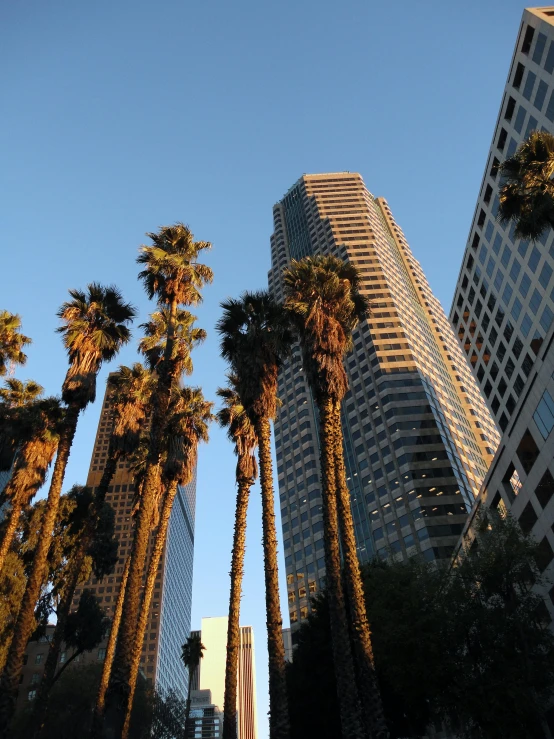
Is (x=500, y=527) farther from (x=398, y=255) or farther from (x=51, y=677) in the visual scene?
(x=398, y=255)

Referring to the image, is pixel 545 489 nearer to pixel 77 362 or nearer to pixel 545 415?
pixel 545 415

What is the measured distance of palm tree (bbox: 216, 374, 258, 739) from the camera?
24.5 metres

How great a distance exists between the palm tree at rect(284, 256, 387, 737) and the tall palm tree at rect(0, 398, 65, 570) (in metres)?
15.4

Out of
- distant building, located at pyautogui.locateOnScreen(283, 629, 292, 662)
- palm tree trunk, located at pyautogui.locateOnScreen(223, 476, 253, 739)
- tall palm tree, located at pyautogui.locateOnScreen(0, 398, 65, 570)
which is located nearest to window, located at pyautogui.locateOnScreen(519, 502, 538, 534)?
palm tree trunk, located at pyautogui.locateOnScreen(223, 476, 253, 739)

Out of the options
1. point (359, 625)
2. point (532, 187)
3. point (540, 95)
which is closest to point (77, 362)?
point (359, 625)

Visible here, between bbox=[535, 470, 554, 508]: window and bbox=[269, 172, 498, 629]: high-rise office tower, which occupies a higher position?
bbox=[269, 172, 498, 629]: high-rise office tower

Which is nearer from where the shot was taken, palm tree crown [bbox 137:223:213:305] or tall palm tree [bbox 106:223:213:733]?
tall palm tree [bbox 106:223:213:733]

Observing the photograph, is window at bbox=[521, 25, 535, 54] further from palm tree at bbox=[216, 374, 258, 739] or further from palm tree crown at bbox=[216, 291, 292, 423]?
palm tree at bbox=[216, 374, 258, 739]

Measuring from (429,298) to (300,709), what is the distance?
99.0 meters

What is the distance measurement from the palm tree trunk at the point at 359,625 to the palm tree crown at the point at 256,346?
359 centimetres

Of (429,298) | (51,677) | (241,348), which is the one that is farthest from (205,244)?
(429,298)

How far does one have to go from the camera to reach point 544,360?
31328 millimetres

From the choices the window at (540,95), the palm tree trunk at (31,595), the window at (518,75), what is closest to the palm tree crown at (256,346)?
the palm tree trunk at (31,595)

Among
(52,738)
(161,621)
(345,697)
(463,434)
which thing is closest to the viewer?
(345,697)
